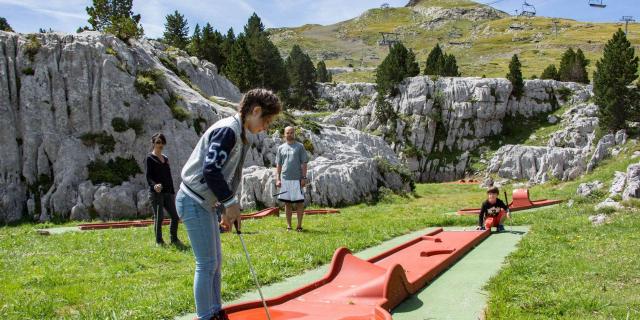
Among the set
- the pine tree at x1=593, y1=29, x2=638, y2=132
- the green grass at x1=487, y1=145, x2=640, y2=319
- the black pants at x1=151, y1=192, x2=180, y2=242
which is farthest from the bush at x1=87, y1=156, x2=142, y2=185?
the pine tree at x1=593, y1=29, x2=638, y2=132

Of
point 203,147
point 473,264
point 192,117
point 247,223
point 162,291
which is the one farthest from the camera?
point 192,117

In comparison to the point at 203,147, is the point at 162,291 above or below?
below

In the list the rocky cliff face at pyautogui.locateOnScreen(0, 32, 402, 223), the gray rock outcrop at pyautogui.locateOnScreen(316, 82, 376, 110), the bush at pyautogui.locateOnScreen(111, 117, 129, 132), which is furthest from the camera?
the gray rock outcrop at pyautogui.locateOnScreen(316, 82, 376, 110)

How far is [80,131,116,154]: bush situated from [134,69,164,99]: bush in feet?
8.60

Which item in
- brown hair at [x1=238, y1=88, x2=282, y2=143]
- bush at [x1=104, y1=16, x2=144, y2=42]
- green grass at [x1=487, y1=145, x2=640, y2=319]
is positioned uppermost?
bush at [x1=104, y1=16, x2=144, y2=42]

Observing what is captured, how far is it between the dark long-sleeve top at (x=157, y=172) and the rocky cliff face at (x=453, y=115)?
146 feet

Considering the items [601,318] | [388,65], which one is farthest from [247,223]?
[388,65]

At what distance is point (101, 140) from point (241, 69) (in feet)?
119

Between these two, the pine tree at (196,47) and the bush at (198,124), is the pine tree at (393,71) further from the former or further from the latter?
the bush at (198,124)

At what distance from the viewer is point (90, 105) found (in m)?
21.4

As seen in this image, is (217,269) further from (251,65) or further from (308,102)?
(308,102)

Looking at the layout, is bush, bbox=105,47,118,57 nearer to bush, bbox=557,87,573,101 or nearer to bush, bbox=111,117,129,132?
bush, bbox=111,117,129,132

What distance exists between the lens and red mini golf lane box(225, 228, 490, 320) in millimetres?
5016

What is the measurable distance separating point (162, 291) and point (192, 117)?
1748cm
